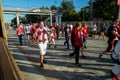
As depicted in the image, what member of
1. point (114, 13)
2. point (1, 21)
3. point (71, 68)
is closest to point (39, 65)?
point (71, 68)

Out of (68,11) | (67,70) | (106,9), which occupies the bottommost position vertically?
(67,70)

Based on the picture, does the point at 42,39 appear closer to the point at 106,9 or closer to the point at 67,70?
the point at 67,70

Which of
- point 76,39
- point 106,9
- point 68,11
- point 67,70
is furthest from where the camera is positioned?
point 68,11

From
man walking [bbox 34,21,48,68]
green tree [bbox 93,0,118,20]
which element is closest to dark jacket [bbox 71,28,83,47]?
man walking [bbox 34,21,48,68]

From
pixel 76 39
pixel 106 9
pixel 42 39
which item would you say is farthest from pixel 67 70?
pixel 106 9

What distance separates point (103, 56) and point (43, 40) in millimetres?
3746

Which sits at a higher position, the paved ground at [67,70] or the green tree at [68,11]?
the green tree at [68,11]

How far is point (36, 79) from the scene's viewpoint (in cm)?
1005

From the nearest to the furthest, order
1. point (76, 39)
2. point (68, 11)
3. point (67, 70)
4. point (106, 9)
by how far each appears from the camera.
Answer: point (67, 70) → point (76, 39) → point (106, 9) → point (68, 11)

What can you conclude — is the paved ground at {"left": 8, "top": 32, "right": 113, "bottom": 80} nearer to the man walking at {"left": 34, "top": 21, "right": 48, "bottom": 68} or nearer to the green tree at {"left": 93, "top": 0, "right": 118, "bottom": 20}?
the man walking at {"left": 34, "top": 21, "right": 48, "bottom": 68}

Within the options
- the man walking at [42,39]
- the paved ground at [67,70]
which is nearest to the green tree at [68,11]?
the paved ground at [67,70]

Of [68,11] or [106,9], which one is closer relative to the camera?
[106,9]

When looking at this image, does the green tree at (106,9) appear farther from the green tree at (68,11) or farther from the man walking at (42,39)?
the man walking at (42,39)

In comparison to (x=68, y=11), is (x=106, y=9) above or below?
above
